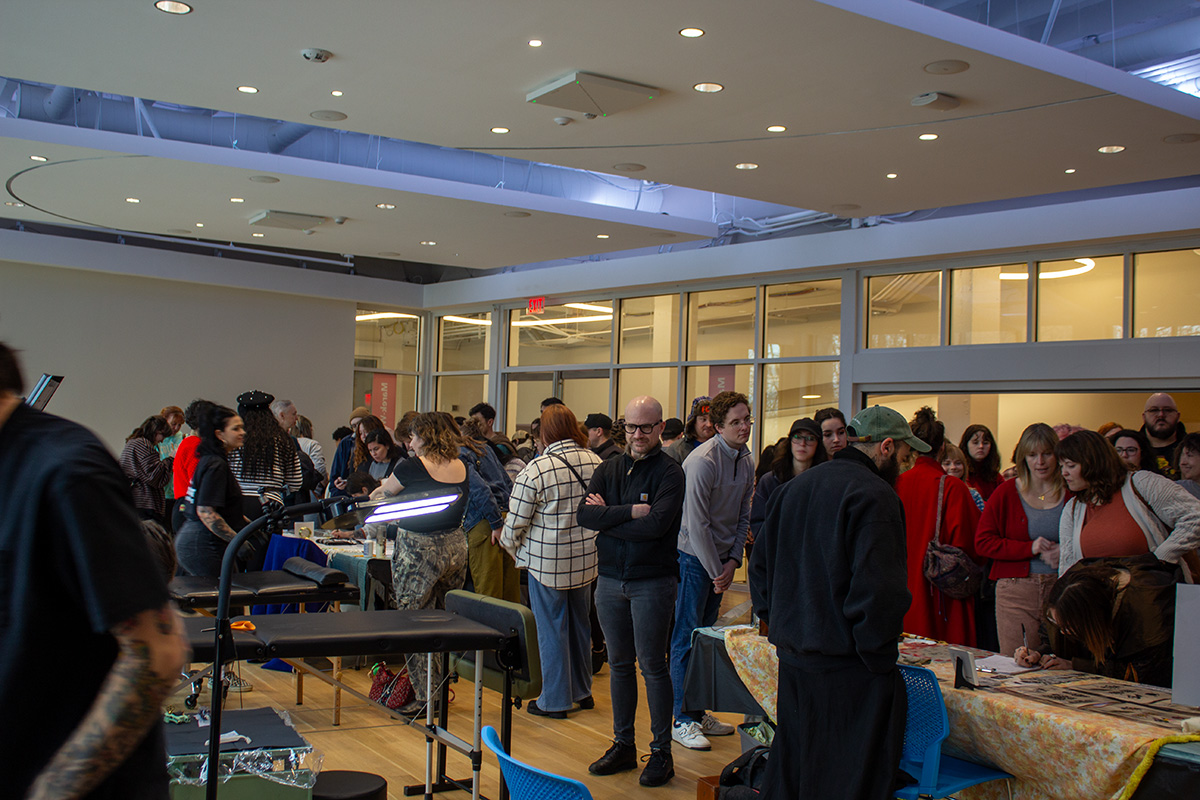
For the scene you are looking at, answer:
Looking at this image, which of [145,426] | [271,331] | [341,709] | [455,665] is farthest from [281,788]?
[271,331]

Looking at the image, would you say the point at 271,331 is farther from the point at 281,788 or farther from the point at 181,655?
the point at 181,655

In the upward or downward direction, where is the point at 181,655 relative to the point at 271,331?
downward

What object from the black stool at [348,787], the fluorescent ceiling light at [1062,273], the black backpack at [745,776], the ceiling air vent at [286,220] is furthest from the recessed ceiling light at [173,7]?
the fluorescent ceiling light at [1062,273]

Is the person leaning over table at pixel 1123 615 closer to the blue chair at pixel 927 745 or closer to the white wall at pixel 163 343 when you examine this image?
the blue chair at pixel 927 745

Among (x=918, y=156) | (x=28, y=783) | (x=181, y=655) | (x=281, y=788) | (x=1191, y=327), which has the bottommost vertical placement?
(x=281, y=788)

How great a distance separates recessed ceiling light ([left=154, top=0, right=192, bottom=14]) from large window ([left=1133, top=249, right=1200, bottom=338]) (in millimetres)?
7196

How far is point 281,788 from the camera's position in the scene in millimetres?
3293

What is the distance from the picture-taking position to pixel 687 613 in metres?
4.88

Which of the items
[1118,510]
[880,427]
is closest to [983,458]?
[1118,510]

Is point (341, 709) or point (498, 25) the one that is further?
point (341, 709)

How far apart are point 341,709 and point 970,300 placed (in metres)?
6.55

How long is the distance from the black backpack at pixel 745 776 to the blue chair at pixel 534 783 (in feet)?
5.14

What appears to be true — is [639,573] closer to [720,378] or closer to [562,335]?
[720,378]

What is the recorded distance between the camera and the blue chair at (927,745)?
284 centimetres
